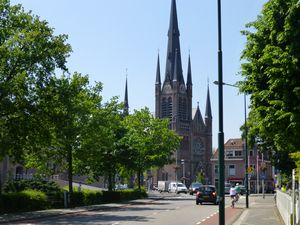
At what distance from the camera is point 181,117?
12694 cm

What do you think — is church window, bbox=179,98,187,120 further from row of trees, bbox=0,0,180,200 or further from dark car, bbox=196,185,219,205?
row of trees, bbox=0,0,180,200

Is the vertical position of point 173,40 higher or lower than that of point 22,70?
higher

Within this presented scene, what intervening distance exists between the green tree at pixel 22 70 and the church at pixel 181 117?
89133 mm

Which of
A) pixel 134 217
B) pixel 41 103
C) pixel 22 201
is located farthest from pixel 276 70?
pixel 22 201

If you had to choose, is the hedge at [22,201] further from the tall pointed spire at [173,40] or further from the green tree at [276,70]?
the tall pointed spire at [173,40]

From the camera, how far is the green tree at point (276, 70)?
47.4 ft

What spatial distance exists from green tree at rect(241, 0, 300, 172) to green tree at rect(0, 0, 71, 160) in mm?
13814

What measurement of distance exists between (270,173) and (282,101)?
94834mm

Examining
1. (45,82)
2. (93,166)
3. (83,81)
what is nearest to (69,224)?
(45,82)

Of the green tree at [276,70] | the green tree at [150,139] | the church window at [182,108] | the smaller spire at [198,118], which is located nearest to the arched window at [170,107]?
the church window at [182,108]

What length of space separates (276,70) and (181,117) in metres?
113

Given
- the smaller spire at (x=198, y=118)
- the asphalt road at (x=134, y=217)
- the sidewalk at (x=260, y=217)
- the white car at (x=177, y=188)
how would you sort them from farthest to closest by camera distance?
the smaller spire at (x=198, y=118), the white car at (x=177, y=188), the asphalt road at (x=134, y=217), the sidewalk at (x=260, y=217)

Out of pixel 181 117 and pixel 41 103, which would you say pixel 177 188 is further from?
pixel 41 103

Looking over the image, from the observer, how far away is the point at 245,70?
664 inches
